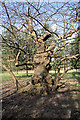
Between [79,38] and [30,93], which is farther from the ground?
[79,38]

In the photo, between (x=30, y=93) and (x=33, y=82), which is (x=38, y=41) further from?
(x=30, y=93)

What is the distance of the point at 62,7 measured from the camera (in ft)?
14.5

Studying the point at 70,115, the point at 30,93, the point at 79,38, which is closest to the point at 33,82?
the point at 30,93

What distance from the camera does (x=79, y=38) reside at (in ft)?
16.6

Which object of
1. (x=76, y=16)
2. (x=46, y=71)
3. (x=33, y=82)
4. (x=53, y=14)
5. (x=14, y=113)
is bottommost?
(x=14, y=113)

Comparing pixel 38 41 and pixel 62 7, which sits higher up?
pixel 62 7

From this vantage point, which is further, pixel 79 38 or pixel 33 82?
pixel 33 82

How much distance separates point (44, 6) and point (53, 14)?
61cm

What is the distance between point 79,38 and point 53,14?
194cm

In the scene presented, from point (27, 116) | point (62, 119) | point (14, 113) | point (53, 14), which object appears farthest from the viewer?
point (53, 14)

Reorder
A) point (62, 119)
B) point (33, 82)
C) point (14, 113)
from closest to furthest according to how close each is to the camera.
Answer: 1. point (62, 119)
2. point (14, 113)
3. point (33, 82)

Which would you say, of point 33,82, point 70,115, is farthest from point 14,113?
point 33,82

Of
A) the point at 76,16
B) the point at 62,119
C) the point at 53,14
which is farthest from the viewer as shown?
the point at 53,14

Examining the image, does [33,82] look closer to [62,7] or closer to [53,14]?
[53,14]
